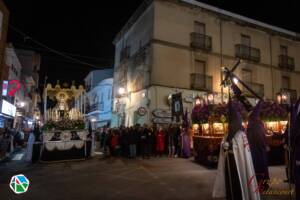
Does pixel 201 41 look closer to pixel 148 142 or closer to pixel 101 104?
pixel 148 142

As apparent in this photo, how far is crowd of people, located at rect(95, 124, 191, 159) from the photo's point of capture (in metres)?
13.5

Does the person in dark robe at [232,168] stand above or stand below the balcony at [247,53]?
below

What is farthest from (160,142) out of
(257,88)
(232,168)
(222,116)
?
(257,88)

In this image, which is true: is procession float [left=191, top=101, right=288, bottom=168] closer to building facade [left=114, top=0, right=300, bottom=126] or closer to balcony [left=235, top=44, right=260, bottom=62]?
building facade [left=114, top=0, right=300, bottom=126]

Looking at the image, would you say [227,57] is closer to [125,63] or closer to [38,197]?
[125,63]

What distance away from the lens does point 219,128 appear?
38.8ft

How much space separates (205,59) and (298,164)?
1543cm

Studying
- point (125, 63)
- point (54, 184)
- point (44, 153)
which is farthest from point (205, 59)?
point (54, 184)

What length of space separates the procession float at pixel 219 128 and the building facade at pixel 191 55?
15.5ft

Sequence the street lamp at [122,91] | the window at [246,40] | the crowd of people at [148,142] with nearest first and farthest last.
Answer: the crowd of people at [148,142] → the window at [246,40] → the street lamp at [122,91]

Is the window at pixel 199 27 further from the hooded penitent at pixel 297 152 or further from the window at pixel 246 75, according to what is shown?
the hooded penitent at pixel 297 152

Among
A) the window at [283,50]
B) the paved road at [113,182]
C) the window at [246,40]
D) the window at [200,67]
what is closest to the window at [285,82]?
the window at [283,50]

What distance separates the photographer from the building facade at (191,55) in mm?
17619

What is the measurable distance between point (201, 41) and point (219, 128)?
Result: 9.47 m
